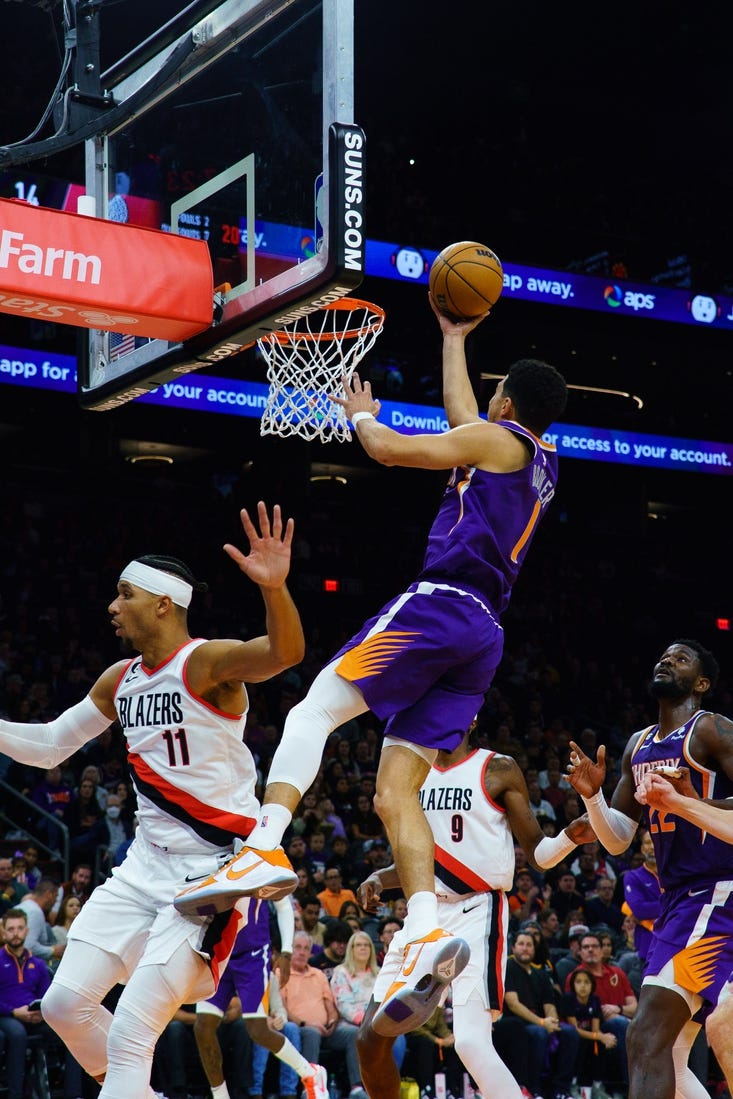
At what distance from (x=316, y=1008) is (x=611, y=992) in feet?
9.86

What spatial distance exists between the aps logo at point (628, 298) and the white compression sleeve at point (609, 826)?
16.9m

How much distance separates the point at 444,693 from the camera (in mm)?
5453

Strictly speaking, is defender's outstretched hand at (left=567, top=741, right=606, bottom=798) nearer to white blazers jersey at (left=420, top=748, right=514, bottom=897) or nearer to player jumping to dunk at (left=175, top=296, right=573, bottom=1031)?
player jumping to dunk at (left=175, top=296, right=573, bottom=1031)

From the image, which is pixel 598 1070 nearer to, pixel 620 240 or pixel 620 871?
pixel 620 871

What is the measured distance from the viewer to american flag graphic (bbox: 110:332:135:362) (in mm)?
7723

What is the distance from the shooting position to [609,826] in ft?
22.6

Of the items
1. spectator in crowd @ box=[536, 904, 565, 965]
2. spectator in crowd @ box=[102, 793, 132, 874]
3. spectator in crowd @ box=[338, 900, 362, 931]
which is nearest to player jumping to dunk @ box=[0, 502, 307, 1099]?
spectator in crowd @ box=[338, 900, 362, 931]

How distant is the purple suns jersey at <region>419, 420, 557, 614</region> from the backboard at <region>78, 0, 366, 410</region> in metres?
1.40

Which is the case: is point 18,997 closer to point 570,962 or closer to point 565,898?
point 570,962

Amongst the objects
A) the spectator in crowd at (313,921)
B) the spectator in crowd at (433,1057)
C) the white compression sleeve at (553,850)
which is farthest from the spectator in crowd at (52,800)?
the white compression sleeve at (553,850)

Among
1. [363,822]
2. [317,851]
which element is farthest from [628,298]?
[317,851]

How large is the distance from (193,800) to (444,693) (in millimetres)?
1274

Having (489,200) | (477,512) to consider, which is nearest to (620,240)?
(489,200)

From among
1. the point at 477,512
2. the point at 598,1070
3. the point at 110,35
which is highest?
the point at 110,35
